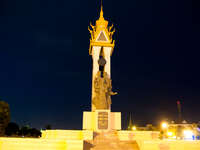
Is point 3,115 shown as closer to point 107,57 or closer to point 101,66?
point 101,66

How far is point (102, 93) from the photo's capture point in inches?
773

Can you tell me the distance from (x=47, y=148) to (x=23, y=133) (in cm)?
4243

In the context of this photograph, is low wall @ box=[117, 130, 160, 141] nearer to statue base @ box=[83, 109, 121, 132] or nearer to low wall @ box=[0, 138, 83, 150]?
statue base @ box=[83, 109, 121, 132]

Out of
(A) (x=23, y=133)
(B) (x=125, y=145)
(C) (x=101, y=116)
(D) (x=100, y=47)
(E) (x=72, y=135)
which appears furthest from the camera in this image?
(A) (x=23, y=133)

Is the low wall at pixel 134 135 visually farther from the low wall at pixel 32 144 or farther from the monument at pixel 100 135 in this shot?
the low wall at pixel 32 144

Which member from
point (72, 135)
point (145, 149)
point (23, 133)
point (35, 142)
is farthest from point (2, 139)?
point (23, 133)

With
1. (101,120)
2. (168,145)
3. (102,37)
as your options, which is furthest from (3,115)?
(168,145)

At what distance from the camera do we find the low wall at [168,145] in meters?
11.9

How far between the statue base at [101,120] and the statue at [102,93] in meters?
0.93

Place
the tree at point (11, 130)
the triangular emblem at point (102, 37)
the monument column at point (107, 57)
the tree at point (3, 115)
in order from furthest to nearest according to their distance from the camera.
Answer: the tree at point (11, 130)
the tree at point (3, 115)
the triangular emblem at point (102, 37)
the monument column at point (107, 57)

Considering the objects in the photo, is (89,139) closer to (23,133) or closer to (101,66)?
(101,66)

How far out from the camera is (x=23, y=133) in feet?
167

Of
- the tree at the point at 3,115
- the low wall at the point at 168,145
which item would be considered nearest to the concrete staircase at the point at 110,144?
the low wall at the point at 168,145

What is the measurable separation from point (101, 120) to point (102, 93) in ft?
8.47
